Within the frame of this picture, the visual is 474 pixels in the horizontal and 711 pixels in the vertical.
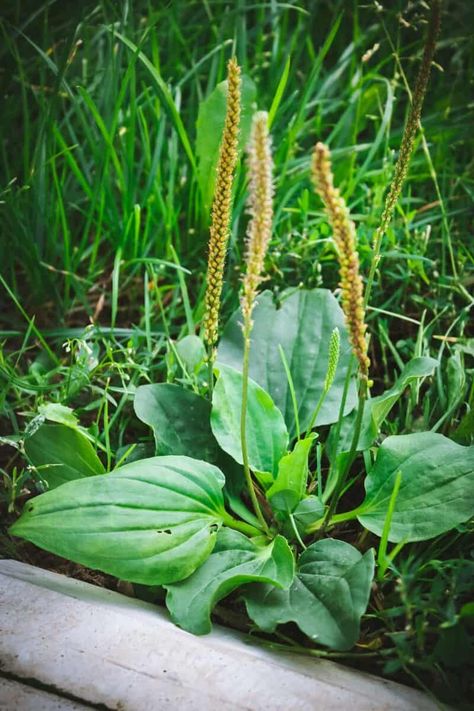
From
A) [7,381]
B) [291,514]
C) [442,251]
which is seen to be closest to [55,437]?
[7,381]

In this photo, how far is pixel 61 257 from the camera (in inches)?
92.2

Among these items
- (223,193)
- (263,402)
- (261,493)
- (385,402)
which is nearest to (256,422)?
(263,402)

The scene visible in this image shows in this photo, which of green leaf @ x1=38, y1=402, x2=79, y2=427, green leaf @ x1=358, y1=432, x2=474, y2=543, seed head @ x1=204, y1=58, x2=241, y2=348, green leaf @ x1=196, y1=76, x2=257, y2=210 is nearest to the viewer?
seed head @ x1=204, y1=58, x2=241, y2=348

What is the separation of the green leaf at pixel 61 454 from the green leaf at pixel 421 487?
601mm

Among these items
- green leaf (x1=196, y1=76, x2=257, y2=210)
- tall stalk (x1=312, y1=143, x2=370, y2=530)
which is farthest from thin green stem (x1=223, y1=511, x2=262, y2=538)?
green leaf (x1=196, y1=76, x2=257, y2=210)

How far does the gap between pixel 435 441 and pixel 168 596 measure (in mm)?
647

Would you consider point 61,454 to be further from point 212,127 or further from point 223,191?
point 212,127

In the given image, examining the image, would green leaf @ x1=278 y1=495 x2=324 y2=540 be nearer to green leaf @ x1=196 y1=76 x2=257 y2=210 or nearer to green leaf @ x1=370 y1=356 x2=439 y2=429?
green leaf @ x1=370 y1=356 x2=439 y2=429

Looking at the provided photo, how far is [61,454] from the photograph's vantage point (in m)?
1.68

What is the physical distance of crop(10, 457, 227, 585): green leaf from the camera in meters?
1.42

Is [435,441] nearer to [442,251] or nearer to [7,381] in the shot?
[442,251]

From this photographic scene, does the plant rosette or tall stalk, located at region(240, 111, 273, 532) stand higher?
tall stalk, located at region(240, 111, 273, 532)

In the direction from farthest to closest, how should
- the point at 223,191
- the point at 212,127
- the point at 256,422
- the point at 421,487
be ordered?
1. the point at 212,127
2. the point at 256,422
3. the point at 421,487
4. the point at 223,191

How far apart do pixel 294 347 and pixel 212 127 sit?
0.69 metres
